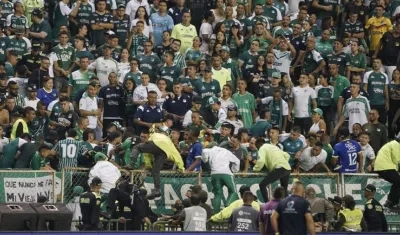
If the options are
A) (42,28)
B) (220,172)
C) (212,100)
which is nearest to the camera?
(220,172)

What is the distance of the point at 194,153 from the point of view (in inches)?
1238

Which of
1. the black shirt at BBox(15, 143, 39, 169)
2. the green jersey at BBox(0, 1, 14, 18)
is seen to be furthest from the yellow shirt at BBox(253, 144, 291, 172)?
the green jersey at BBox(0, 1, 14, 18)

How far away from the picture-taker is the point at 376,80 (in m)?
36.5

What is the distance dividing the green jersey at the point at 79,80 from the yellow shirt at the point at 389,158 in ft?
22.7

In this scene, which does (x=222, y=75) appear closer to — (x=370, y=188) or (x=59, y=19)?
(x=59, y=19)

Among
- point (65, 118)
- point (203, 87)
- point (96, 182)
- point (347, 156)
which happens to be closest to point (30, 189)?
point (96, 182)

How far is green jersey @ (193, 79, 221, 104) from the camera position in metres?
35.2

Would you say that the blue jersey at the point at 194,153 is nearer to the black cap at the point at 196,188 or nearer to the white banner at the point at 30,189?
the black cap at the point at 196,188

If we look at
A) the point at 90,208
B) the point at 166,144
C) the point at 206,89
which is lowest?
the point at 90,208

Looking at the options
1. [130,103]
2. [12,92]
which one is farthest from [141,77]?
[12,92]

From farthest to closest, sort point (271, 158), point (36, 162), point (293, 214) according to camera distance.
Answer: point (271, 158) → point (36, 162) → point (293, 214)

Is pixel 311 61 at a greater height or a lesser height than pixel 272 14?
lesser

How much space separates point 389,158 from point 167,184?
432 cm

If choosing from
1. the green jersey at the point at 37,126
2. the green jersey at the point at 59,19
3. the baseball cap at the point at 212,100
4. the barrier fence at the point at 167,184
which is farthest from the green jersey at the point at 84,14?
the barrier fence at the point at 167,184
